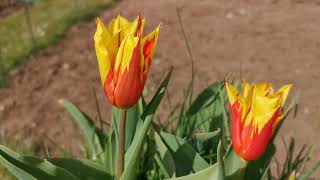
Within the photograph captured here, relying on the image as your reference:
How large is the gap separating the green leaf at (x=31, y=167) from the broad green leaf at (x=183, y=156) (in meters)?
0.24

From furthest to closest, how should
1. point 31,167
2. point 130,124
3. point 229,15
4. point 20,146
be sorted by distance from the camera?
point 229,15 < point 20,146 < point 130,124 < point 31,167

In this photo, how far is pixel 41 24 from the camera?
4008mm

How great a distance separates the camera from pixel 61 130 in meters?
2.80

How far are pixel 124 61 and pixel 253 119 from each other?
0.24m

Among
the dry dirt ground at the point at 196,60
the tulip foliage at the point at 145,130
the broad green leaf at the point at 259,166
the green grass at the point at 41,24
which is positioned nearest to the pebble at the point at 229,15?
the dry dirt ground at the point at 196,60

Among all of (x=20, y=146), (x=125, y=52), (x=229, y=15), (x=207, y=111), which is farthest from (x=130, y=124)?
(x=229, y=15)

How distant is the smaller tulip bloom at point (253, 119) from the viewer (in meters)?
1.00

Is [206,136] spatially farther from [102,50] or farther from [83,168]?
[102,50]

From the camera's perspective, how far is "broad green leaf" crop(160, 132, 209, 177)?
4.11 feet

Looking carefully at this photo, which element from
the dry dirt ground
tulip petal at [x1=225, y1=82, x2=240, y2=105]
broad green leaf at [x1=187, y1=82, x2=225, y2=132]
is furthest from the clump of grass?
tulip petal at [x1=225, y1=82, x2=240, y2=105]

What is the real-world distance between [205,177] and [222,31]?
278cm

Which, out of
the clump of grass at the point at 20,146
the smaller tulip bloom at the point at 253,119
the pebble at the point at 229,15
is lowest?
the clump of grass at the point at 20,146

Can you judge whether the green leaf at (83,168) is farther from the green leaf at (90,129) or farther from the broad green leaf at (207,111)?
the broad green leaf at (207,111)

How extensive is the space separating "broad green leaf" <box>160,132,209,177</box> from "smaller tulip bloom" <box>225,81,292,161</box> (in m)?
0.21
